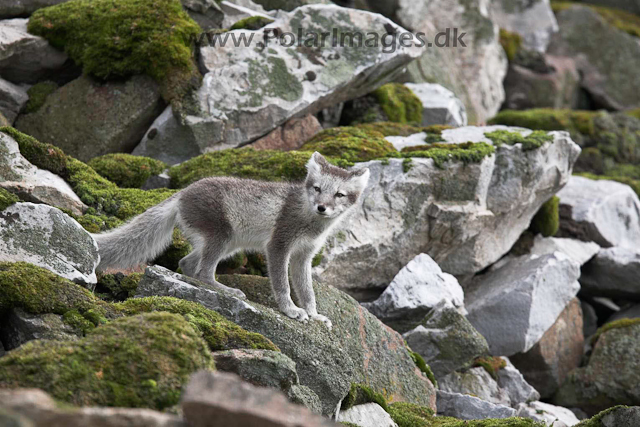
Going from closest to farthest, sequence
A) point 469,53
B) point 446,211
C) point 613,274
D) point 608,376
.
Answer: point 446,211, point 608,376, point 613,274, point 469,53

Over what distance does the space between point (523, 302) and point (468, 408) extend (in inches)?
142

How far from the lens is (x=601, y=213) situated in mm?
16641

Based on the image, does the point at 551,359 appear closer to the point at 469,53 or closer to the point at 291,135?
the point at 291,135

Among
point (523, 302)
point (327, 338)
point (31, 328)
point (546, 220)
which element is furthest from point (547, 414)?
point (31, 328)

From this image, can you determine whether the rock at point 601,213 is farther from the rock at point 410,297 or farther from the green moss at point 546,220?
the rock at point 410,297

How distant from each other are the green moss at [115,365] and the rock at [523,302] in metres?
8.86

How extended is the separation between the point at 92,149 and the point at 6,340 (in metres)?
7.26

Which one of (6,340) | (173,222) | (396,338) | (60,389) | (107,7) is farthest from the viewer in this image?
(107,7)

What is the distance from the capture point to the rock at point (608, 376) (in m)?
12.9

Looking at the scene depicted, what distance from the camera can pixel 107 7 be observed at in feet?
46.2

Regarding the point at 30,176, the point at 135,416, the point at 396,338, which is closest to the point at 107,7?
the point at 30,176

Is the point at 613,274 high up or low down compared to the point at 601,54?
down

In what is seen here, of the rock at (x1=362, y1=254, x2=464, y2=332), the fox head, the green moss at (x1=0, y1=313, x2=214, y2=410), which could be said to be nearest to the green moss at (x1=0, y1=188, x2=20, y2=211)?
the green moss at (x1=0, y1=313, x2=214, y2=410)

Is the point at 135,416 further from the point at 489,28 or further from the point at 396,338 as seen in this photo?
the point at 489,28
